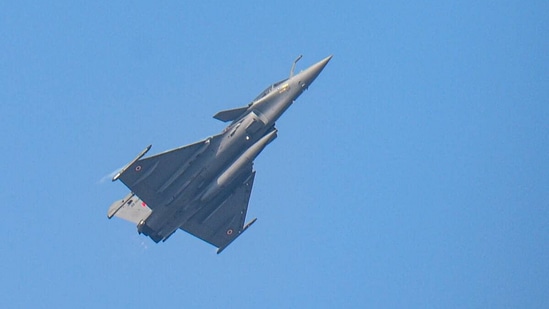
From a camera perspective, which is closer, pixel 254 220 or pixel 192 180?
pixel 192 180

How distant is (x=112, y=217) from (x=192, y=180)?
18.7ft

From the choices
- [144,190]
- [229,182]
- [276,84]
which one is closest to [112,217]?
[144,190]

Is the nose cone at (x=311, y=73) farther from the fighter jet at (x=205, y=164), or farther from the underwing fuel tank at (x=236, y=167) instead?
the underwing fuel tank at (x=236, y=167)

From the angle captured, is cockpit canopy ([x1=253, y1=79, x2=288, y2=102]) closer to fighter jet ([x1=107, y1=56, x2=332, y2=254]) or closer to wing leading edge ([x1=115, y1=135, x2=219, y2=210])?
fighter jet ([x1=107, y1=56, x2=332, y2=254])

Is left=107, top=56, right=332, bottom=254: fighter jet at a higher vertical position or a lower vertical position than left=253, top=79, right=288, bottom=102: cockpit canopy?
lower

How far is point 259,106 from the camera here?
163ft

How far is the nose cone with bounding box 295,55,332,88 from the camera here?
49.9m

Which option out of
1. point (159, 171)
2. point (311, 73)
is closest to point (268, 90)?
point (311, 73)

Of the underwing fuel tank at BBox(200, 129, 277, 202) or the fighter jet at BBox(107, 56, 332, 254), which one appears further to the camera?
the fighter jet at BBox(107, 56, 332, 254)

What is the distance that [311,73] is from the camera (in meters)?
49.9

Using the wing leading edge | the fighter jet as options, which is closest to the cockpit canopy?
the fighter jet

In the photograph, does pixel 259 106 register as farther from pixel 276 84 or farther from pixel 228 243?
pixel 228 243

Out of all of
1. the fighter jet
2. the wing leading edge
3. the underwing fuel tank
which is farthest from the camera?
the wing leading edge

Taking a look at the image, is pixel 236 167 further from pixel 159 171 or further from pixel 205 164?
pixel 159 171
